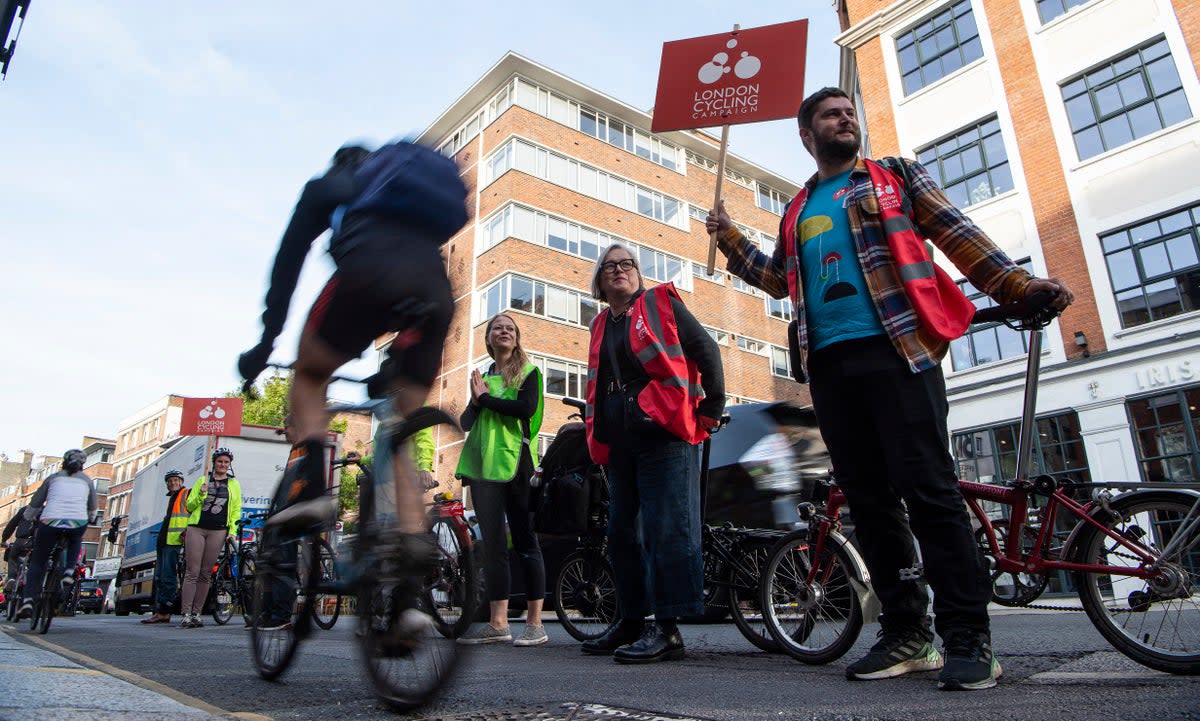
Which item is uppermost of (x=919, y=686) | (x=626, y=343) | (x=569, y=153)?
(x=569, y=153)

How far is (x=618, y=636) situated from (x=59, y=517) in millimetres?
6497

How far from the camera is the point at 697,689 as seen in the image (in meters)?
2.69

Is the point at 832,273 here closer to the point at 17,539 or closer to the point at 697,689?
the point at 697,689

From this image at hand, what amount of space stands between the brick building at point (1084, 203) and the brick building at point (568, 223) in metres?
12.3

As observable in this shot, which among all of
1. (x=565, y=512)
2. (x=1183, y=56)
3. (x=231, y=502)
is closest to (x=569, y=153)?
(x=1183, y=56)

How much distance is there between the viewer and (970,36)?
18281 millimetres

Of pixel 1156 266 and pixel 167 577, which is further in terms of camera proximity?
pixel 1156 266

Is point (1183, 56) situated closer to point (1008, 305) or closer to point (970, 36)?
point (970, 36)

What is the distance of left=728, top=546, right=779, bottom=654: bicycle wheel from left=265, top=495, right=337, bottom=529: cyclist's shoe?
2366 millimetres

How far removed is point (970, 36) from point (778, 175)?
2161 cm

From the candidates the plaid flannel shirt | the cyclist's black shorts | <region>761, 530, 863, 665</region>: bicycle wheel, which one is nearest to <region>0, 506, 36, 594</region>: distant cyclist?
the cyclist's black shorts

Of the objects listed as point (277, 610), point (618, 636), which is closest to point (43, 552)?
point (277, 610)

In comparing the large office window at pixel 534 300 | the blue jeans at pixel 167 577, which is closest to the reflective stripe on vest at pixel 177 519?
the blue jeans at pixel 167 577

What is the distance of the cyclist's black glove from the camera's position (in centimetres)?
253
